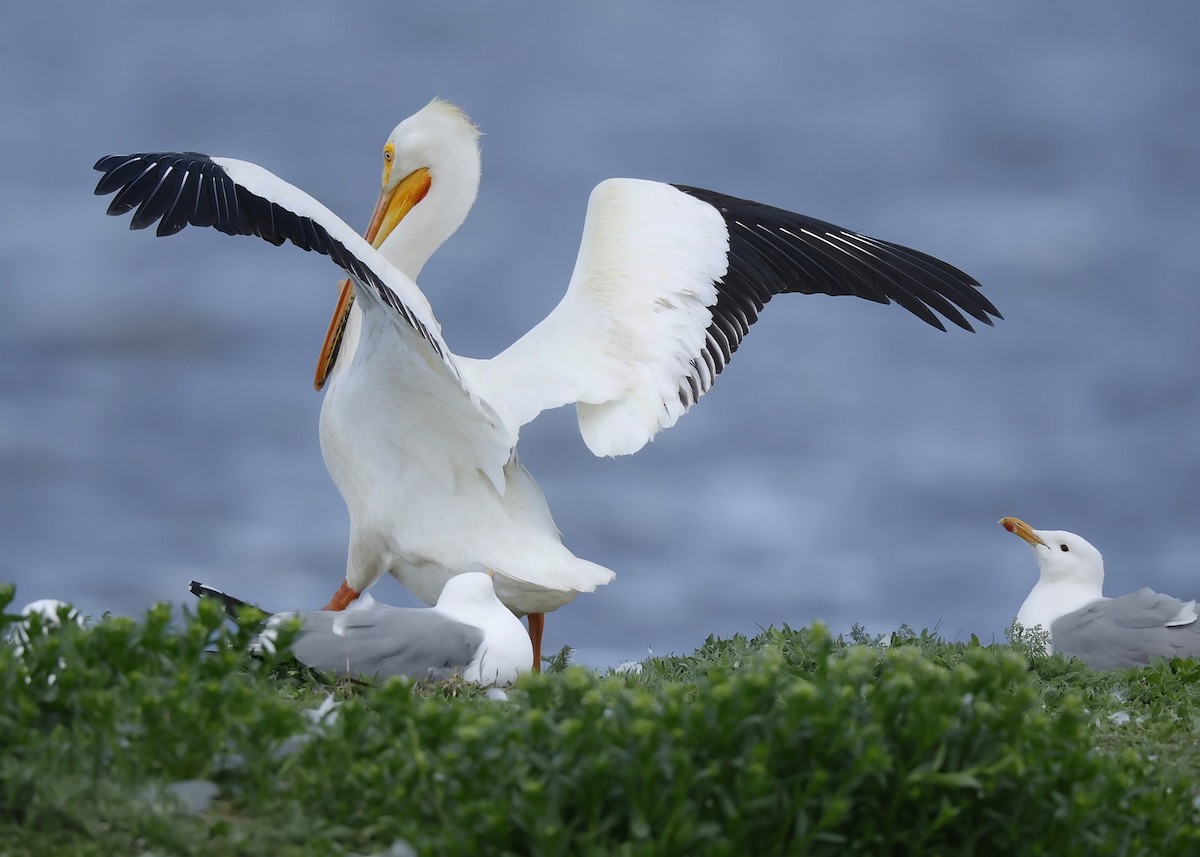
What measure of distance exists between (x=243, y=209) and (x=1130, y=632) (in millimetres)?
5110

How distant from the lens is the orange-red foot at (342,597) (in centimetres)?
717

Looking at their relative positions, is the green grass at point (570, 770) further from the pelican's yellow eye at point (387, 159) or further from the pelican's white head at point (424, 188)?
the pelican's yellow eye at point (387, 159)

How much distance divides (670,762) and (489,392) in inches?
154

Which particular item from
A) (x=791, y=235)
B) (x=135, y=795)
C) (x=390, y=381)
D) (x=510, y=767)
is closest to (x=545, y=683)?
(x=510, y=767)

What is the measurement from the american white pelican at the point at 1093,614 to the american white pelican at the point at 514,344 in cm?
150

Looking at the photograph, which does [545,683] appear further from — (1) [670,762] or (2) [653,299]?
(2) [653,299]

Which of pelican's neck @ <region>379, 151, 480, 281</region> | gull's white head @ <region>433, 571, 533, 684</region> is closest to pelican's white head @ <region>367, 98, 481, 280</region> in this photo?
pelican's neck @ <region>379, 151, 480, 281</region>

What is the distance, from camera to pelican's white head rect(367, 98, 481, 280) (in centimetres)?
867

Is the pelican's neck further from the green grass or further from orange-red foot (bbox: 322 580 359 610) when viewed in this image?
the green grass

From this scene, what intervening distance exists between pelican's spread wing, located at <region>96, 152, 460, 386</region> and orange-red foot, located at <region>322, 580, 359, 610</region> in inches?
69.0

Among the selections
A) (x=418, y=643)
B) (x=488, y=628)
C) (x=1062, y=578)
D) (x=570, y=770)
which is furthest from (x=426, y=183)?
(x=570, y=770)

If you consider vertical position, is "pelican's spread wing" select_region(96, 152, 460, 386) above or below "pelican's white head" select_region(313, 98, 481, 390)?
below

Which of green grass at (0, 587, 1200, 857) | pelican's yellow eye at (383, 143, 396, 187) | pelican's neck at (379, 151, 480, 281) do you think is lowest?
green grass at (0, 587, 1200, 857)

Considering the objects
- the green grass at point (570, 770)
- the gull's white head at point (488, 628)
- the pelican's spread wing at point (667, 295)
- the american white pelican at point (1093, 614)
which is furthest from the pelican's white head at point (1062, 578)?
the green grass at point (570, 770)
